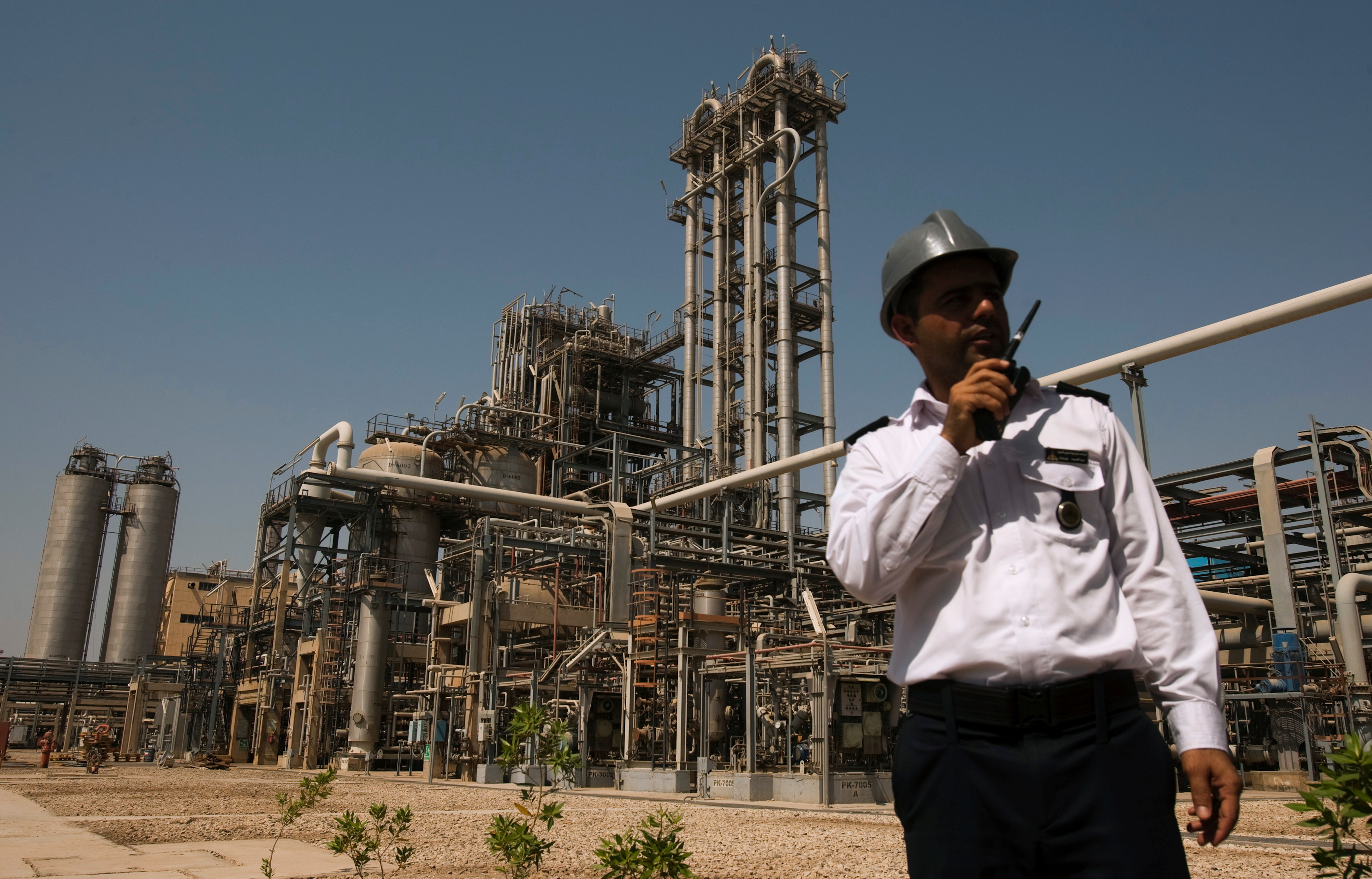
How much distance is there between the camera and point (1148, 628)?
1.95 meters

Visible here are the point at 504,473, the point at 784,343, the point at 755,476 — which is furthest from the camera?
the point at 504,473

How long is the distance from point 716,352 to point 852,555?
32126 mm

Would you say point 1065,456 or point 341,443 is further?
point 341,443

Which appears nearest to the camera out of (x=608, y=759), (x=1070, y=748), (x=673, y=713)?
(x=1070, y=748)

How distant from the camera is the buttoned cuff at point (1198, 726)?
185 cm

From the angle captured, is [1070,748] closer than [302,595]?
Yes

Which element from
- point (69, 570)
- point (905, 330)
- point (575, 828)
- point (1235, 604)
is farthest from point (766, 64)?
point (69, 570)

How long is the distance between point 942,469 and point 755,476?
1993 centimetres

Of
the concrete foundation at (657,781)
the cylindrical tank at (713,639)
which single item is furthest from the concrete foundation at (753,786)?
the cylindrical tank at (713,639)

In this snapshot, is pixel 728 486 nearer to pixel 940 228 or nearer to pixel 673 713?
pixel 673 713

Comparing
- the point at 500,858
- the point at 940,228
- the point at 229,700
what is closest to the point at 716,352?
the point at 229,700

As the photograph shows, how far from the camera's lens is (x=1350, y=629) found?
1792 cm

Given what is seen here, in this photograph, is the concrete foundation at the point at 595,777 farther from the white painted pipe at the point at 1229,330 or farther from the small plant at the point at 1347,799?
the small plant at the point at 1347,799

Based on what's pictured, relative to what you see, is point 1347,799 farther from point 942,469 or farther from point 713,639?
point 713,639
